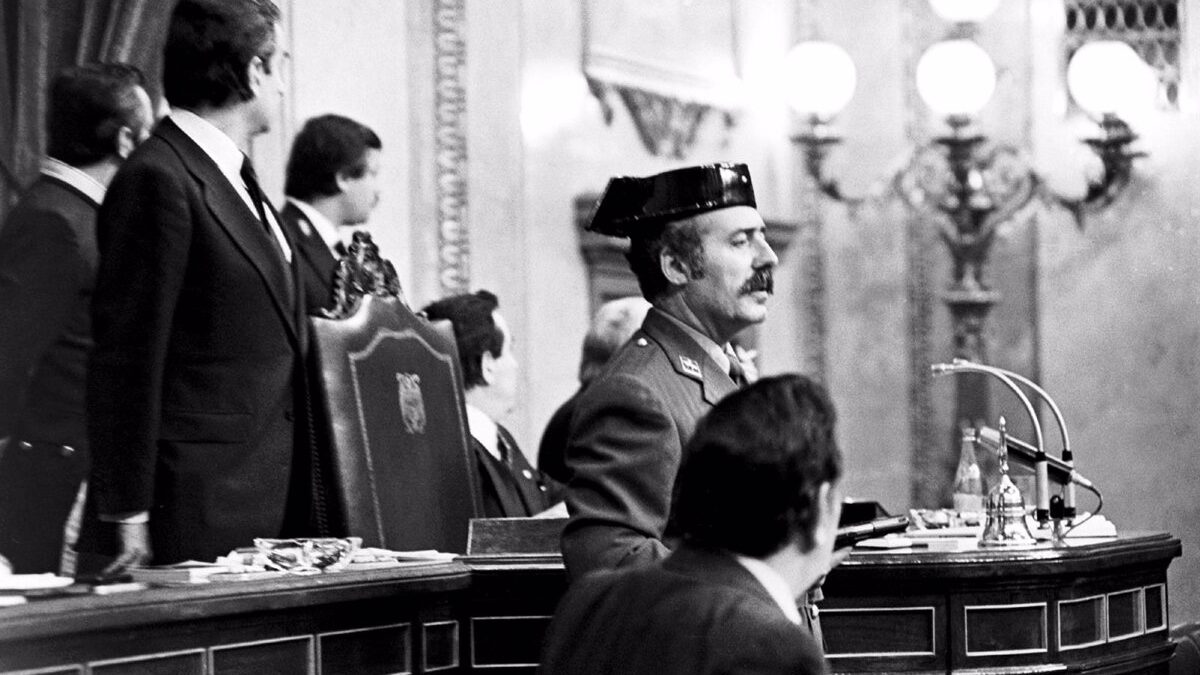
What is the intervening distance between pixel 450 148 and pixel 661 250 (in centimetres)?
420

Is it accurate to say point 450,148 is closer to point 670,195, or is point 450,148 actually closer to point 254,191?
point 254,191

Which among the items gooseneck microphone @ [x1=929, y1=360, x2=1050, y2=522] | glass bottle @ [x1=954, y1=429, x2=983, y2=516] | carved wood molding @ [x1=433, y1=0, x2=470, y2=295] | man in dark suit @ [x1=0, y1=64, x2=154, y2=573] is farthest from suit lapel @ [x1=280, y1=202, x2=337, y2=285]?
carved wood molding @ [x1=433, y1=0, x2=470, y2=295]

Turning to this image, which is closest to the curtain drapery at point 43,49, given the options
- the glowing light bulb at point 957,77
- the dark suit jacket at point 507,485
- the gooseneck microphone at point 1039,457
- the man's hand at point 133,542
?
the dark suit jacket at point 507,485

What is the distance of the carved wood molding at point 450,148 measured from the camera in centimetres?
813

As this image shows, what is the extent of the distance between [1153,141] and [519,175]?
11.5 feet

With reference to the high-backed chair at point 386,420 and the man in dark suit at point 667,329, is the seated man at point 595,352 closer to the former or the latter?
the high-backed chair at point 386,420

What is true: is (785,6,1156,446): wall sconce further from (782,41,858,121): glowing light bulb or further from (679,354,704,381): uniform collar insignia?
(679,354,704,381): uniform collar insignia

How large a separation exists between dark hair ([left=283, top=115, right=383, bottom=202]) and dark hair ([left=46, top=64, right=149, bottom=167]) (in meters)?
0.86

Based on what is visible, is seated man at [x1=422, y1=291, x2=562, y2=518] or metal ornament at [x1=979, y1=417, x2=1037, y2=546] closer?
metal ornament at [x1=979, y1=417, x2=1037, y2=546]

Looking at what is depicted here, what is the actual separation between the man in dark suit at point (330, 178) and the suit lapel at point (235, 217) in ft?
4.80

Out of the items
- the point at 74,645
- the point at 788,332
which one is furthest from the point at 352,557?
the point at 788,332

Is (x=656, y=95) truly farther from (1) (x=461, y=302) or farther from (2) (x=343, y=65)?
(1) (x=461, y=302)

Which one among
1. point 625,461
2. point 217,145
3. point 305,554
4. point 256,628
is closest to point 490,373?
point 217,145

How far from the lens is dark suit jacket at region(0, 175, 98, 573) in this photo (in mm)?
5137
